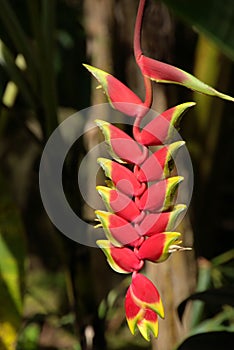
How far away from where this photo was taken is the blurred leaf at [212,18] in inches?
22.1

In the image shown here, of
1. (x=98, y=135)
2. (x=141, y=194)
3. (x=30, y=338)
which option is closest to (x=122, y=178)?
(x=141, y=194)

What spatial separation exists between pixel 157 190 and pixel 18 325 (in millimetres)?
403

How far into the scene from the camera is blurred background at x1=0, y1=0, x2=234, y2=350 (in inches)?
29.5

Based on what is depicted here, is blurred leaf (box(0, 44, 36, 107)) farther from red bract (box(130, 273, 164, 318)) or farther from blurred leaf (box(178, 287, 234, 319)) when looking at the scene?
red bract (box(130, 273, 164, 318))

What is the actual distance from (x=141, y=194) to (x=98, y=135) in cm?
45

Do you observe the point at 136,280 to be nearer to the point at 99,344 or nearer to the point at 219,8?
the point at 219,8

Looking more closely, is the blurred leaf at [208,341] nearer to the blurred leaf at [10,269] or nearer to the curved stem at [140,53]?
the blurred leaf at [10,269]

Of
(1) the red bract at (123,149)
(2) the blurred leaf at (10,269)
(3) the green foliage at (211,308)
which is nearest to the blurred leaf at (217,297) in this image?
(3) the green foliage at (211,308)

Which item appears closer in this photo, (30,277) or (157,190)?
(157,190)

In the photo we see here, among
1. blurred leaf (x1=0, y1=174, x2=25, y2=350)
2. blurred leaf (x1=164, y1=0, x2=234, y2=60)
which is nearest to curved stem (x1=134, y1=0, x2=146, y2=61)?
blurred leaf (x1=164, y1=0, x2=234, y2=60)

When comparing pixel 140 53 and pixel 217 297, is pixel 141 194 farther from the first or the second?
pixel 217 297

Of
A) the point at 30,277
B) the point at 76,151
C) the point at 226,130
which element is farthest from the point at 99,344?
the point at 30,277

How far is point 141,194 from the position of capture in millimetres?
460

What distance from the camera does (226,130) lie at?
3.17 feet
